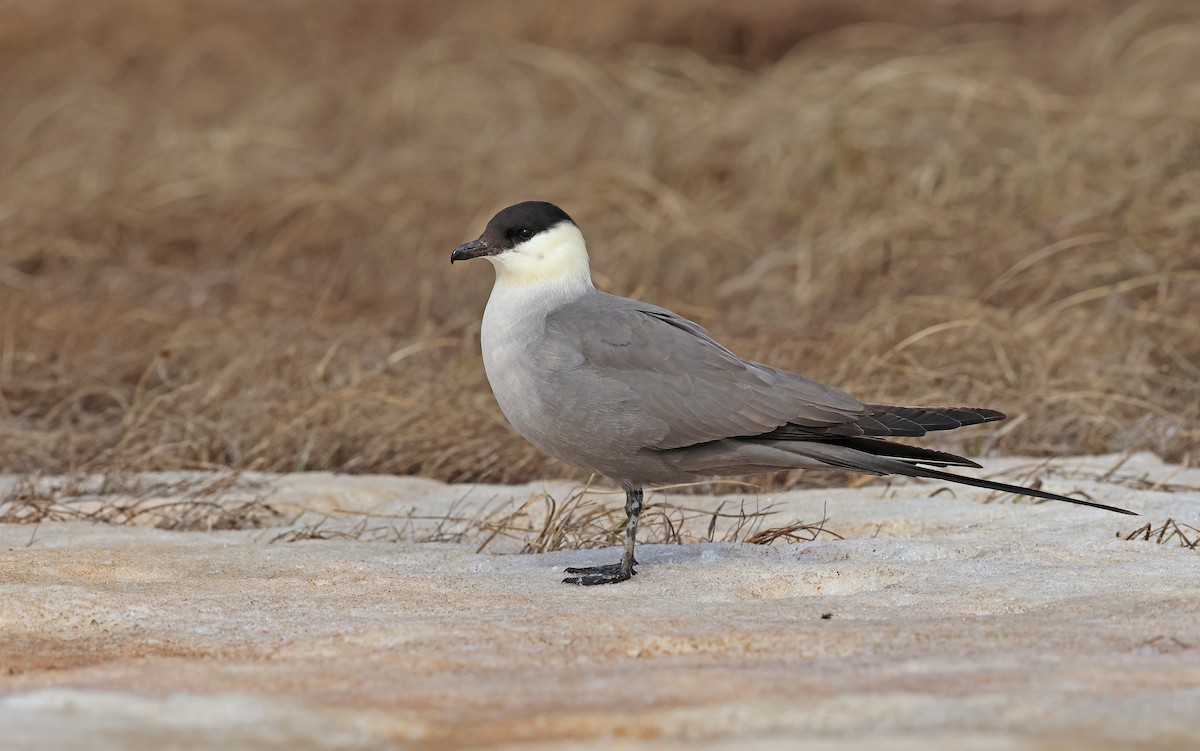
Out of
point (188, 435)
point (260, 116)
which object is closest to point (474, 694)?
point (188, 435)

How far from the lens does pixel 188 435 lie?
5617mm

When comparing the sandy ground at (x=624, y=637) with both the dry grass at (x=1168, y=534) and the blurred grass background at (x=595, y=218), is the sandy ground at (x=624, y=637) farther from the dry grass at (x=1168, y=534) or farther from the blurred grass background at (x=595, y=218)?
the blurred grass background at (x=595, y=218)

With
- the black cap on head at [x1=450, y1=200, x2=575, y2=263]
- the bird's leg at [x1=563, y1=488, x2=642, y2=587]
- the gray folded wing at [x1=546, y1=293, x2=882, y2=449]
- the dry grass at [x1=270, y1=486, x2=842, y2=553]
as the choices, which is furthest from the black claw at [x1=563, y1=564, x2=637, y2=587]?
the black cap on head at [x1=450, y1=200, x2=575, y2=263]

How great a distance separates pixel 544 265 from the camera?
4230 mm

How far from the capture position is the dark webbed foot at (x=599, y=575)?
11.8ft

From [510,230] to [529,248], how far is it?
0.29ft

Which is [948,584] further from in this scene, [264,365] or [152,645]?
[264,365]

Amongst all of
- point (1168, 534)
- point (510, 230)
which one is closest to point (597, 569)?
point (510, 230)

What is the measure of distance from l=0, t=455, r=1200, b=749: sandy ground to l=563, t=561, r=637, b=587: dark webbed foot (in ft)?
0.22

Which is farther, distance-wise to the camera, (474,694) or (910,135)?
(910,135)

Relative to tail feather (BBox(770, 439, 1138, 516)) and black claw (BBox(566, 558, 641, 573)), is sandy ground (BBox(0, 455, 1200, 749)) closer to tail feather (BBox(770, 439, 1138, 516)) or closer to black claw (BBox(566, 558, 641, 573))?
black claw (BBox(566, 558, 641, 573))

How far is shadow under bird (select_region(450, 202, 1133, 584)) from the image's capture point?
12.1 feet

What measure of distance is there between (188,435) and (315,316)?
1.84m

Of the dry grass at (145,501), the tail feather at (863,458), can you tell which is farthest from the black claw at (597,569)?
the dry grass at (145,501)
